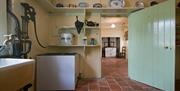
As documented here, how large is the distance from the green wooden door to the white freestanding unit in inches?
67.5

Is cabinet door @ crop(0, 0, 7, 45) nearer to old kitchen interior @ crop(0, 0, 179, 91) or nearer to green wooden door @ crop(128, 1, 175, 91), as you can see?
old kitchen interior @ crop(0, 0, 179, 91)

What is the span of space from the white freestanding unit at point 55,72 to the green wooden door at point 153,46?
171 centimetres

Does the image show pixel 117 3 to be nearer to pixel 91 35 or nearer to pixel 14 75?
pixel 91 35

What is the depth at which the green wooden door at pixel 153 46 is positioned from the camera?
323cm

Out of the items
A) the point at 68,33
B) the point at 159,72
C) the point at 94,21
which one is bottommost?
the point at 159,72

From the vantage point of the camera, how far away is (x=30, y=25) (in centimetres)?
318

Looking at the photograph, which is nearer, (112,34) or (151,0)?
(151,0)

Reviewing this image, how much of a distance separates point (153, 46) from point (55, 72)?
7.08 ft

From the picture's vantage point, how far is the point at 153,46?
3.70m

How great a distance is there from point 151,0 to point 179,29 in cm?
108

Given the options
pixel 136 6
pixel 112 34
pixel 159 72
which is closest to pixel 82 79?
pixel 159 72

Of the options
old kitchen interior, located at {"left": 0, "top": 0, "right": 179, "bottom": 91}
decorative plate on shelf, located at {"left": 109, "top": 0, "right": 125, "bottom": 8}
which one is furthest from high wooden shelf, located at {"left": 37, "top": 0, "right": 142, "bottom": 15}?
decorative plate on shelf, located at {"left": 109, "top": 0, "right": 125, "bottom": 8}

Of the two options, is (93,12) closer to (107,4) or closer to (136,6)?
(107,4)

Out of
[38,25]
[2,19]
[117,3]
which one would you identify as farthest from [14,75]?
[117,3]
